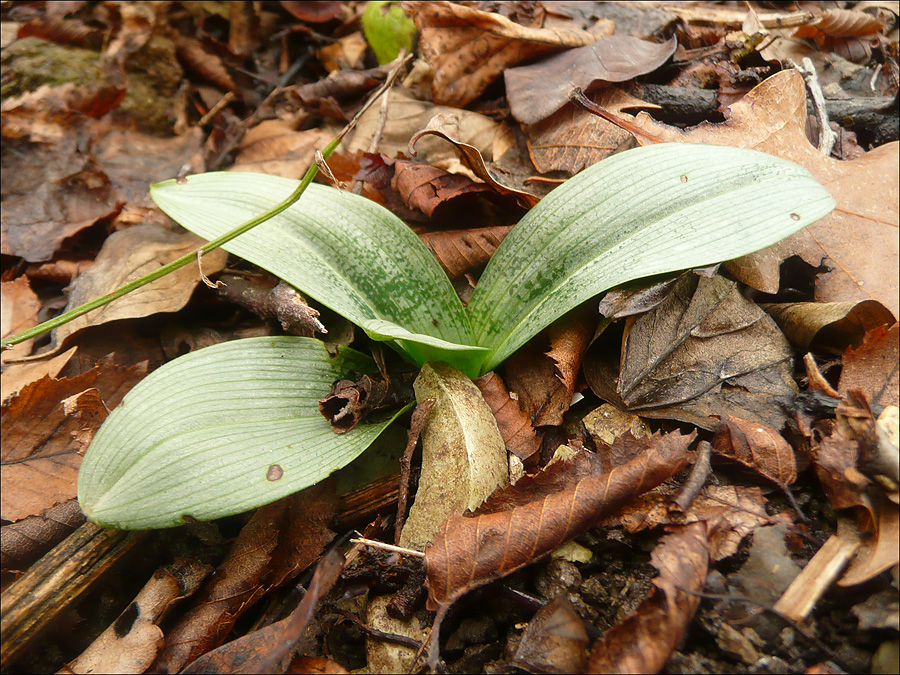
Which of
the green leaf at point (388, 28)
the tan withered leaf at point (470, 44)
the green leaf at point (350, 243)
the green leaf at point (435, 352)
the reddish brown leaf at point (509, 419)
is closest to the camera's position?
the green leaf at point (435, 352)

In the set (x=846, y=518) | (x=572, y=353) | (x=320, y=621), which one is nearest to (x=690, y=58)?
(x=572, y=353)

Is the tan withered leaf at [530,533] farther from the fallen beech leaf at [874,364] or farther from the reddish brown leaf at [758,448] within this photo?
the fallen beech leaf at [874,364]

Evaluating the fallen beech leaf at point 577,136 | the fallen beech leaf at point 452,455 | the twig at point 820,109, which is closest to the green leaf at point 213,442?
the fallen beech leaf at point 452,455

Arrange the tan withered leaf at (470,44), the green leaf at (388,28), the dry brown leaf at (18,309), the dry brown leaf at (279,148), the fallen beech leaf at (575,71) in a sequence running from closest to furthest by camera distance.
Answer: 1. the dry brown leaf at (18,309)
2. the fallen beech leaf at (575,71)
3. the tan withered leaf at (470,44)
4. the dry brown leaf at (279,148)
5. the green leaf at (388,28)

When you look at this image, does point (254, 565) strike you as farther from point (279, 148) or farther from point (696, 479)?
point (279, 148)

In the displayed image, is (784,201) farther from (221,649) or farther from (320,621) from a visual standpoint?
(221,649)
